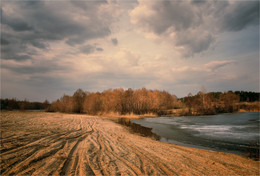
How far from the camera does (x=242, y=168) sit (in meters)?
5.66

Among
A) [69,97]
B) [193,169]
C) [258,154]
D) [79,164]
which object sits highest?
[69,97]

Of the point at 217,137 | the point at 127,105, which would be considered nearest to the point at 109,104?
the point at 127,105

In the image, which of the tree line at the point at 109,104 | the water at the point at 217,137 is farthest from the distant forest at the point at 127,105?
the water at the point at 217,137

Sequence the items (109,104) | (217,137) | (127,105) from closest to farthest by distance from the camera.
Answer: (217,137) → (109,104) → (127,105)

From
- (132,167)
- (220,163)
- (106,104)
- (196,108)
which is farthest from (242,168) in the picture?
(196,108)

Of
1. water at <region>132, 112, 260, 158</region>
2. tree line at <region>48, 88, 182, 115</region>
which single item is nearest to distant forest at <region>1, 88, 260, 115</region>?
tree line at <region>48, 88, 182, 115</region>

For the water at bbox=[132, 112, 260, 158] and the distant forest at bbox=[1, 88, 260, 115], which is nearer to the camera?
the water at bbox=[132, 112, 260, 158]

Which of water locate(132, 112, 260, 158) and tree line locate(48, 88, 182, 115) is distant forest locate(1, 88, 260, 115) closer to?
tree line locate(48, 88, 182, 115)

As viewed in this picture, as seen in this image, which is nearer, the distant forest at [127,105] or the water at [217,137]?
the water at [217,137]

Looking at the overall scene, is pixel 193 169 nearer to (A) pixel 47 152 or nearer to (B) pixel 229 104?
(A) pixel 47 152

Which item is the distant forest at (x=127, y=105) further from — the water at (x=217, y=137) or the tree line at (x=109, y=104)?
the water at (x=217, y=137)

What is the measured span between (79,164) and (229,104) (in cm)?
6799

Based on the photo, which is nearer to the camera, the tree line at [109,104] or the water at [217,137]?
the water at [217,137]

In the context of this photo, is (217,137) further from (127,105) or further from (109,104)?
(127,105)
